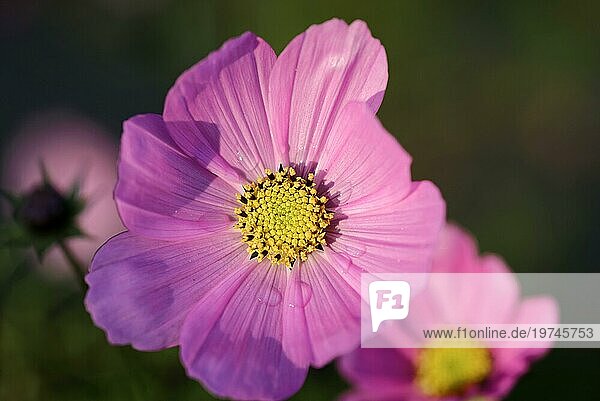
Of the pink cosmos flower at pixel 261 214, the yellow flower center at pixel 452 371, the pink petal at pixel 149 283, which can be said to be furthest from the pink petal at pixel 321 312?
the yellow flower center at pixel 452 371

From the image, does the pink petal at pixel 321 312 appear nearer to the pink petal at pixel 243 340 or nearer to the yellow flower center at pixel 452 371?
the pink petal at pixel 243 340

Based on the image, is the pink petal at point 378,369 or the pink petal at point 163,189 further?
the pink petal at point 378,369

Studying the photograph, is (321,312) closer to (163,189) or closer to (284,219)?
(284,219)

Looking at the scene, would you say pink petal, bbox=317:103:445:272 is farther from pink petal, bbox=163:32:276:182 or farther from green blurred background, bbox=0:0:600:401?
green blurred background, bbox=0:0:600:401

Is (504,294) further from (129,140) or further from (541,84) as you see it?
(541,84)

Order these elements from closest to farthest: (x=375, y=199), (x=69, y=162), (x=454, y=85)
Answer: (x=375, y=199) → (x=69, y=162) → (x=454, y=85)

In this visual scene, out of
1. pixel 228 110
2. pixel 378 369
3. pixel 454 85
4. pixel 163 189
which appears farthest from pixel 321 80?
pixel 454 85
